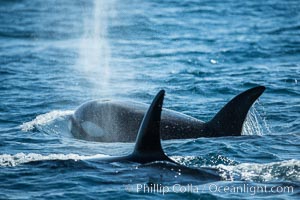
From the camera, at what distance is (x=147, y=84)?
21.7 m

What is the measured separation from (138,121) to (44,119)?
291 centimetres

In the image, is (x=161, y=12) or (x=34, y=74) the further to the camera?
(x=161, y=12)

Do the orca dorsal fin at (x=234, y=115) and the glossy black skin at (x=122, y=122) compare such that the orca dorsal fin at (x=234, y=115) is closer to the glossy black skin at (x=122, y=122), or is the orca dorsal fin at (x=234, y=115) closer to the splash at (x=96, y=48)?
the glossy black skin at (x=122, y=122)

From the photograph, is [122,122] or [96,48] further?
[96,48]

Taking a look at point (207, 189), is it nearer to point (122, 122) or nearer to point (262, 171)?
point (262, 171)

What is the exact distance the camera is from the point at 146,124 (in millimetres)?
11094

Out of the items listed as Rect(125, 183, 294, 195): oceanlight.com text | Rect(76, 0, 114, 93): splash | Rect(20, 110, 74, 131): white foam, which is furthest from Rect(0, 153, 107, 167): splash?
Rect(76, 0, 114, 93): splash

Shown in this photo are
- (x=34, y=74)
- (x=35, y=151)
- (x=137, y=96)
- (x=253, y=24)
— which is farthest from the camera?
(x=253, y=24)

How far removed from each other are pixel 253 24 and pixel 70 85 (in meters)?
13.4

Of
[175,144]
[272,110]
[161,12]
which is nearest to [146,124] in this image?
[175,144]

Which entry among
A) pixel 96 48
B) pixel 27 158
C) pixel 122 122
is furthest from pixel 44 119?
pixel 96 48

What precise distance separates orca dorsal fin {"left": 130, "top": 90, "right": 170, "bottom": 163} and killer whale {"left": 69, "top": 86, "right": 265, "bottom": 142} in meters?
3.34

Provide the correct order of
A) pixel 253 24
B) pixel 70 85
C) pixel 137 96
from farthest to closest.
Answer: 1. pixel 253 24
2. pixel 70 85
3. pixel 137 96

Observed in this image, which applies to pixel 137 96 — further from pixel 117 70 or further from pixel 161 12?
pixel 161 12
